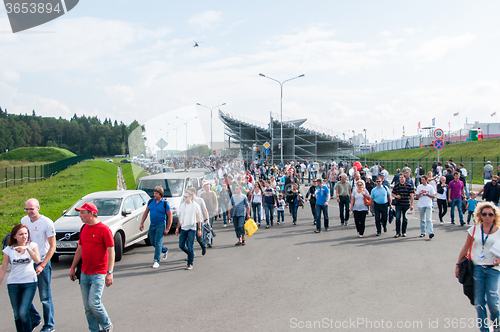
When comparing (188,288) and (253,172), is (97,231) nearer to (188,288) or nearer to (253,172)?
(188,288)

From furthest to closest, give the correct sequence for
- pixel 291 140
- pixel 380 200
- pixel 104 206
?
pixel 291 140
pixel 380 200
pixel 104 206

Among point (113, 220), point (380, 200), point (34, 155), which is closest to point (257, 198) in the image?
point (380, 200)

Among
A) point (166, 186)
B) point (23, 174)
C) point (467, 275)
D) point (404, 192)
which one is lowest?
point (467, 275)

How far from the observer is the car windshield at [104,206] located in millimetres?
8414

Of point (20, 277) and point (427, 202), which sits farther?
point (427, 202)

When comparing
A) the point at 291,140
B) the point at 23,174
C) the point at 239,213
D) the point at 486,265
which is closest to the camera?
the point at 486,265

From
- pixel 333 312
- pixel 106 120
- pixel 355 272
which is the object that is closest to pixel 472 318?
pixel 333 312

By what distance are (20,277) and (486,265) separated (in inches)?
209

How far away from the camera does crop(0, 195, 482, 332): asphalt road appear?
4.55m

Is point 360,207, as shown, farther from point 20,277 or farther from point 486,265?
point 20,277

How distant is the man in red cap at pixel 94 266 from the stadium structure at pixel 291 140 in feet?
164

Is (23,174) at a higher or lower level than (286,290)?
higher

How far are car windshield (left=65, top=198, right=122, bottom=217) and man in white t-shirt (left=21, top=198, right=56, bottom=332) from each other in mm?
3697

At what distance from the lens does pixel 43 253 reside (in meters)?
4.63
